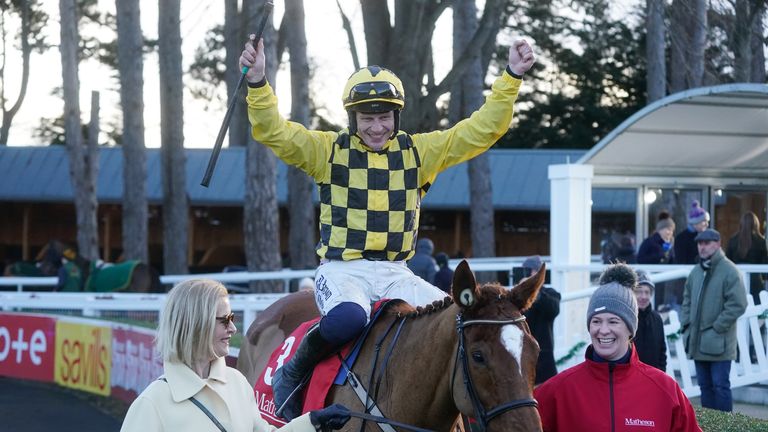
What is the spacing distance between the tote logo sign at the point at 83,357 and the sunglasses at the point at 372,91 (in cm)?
821

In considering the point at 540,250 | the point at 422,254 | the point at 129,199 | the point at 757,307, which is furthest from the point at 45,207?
the point at 757,307

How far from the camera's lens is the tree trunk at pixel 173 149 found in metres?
22.7

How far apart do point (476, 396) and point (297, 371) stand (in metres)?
1.22

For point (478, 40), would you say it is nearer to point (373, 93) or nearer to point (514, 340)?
point (373, 93)

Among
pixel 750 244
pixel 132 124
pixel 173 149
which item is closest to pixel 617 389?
pixel 750 244

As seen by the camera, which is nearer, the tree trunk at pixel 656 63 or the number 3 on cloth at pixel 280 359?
the number 3 on cloth at pixel 280 359

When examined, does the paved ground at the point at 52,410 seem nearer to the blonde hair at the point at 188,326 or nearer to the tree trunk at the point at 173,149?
the blonde hair at the point at 188,326

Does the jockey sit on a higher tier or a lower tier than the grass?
higher

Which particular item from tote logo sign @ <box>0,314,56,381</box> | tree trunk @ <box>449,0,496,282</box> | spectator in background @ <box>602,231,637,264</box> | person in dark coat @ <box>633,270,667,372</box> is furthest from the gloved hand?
tree trunk @ <box>449,0,496,282</box>

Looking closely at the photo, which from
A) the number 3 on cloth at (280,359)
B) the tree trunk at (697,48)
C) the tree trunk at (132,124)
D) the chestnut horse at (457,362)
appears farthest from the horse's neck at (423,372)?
the tree trunk at (132,124)

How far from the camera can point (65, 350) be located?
45.2 ft

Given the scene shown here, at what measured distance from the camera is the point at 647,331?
6922 mm

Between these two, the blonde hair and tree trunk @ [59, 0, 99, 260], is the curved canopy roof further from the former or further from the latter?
tree trunk @ [59, 0, 99, 260]

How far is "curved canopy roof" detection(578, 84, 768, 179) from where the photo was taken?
11695 mm
